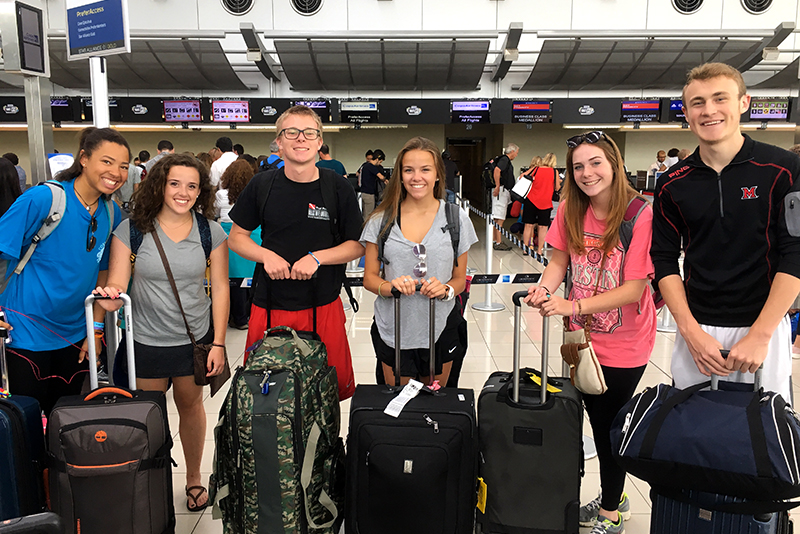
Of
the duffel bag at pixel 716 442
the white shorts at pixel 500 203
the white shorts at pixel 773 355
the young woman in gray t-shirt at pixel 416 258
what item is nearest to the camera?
the duffel bag at pixel 716 442

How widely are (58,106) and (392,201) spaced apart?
12621mm

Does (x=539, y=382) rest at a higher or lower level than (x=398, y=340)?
lower

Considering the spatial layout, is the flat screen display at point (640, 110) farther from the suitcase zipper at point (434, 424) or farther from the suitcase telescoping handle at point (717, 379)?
the suitcase zipper at point (434, 424)

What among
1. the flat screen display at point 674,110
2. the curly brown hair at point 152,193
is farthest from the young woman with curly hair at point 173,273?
the flat screen display at point 674,110

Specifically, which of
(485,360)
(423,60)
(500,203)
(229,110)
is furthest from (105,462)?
(229,110)

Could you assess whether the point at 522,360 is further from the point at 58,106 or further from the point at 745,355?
the point at 58,106

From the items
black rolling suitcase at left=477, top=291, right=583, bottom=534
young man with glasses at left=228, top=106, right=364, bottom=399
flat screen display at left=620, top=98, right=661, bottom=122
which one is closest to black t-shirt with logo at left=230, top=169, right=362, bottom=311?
young man with glasses at left=228, top=106, right=364, bottom=399

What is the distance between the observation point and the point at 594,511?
259 cm

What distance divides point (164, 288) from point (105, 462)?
72 cm

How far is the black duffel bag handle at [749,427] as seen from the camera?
1554mm

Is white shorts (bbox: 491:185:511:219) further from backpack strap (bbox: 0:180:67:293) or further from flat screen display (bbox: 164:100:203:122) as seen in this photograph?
backpack strap (bbox: 0:180:67:293)

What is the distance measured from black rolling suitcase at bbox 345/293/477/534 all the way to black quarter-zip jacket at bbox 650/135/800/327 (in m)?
0.91

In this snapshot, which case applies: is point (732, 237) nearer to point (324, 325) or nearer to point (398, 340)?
point (398, 340)

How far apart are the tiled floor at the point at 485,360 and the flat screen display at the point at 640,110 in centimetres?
678
